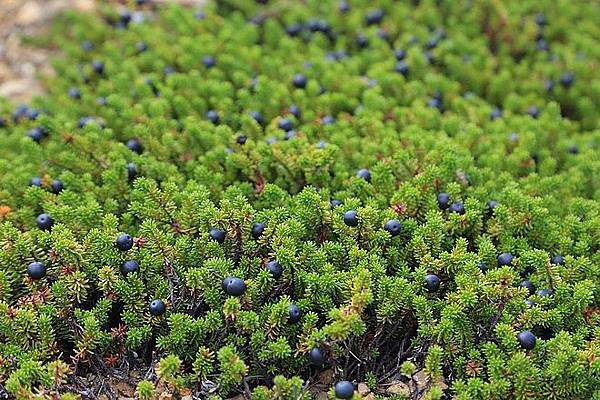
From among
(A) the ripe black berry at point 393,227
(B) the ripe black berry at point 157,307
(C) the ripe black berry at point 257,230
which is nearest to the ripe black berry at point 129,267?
(B) the ripe black berry at point 157,307

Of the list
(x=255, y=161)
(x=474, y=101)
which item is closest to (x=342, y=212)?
(x=255, y=161)

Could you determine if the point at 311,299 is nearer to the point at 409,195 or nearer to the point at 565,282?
the point at 409,195

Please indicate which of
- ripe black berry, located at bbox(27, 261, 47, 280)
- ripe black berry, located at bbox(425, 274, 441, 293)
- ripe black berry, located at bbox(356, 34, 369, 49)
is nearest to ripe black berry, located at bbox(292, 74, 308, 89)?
ripe black berry, located at bbox(356, 34, 369, 49)

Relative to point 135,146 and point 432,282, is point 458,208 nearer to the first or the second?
point 432,282

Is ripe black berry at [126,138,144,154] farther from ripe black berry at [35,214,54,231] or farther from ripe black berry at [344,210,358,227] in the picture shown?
ripe black berry at [344,210,358,227]

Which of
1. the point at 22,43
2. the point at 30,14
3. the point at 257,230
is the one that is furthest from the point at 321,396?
the point at 30,14
